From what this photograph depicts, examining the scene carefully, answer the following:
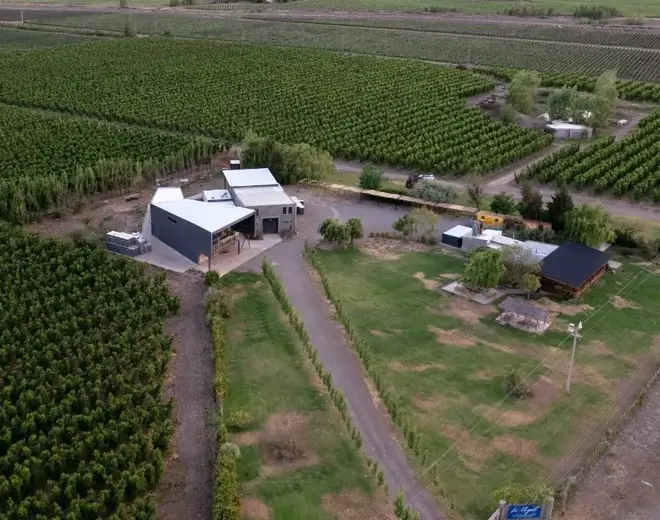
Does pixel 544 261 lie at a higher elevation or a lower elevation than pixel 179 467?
higher

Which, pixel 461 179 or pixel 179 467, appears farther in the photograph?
pixel 461 179

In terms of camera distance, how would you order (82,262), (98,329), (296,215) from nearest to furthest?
(98,329), (82,262), (296,215)

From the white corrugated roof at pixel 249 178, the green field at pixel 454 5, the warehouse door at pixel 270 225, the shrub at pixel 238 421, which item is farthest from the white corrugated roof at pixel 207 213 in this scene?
the green field at pixel 454 5

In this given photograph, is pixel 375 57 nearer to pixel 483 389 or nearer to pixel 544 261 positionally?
pixel 544 261

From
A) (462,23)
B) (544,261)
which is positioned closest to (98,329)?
(544,261)

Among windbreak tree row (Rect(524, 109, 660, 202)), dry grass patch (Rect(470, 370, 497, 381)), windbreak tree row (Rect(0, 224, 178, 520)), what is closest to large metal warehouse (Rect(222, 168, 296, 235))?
windbreak tree row (Rect(0, 224, 178, 520))

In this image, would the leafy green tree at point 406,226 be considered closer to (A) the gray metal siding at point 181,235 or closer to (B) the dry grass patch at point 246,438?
(A) the gray metal siding at point 181,235

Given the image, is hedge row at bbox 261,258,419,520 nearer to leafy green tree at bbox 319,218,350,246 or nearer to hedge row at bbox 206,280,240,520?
hedge row at bbox 206,280,240,520

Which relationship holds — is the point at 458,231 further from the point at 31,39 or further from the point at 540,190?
the point at 31,39
